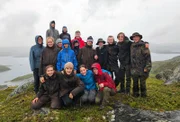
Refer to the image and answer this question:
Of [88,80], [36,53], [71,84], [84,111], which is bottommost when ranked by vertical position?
[84,111]

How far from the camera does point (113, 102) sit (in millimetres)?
13078

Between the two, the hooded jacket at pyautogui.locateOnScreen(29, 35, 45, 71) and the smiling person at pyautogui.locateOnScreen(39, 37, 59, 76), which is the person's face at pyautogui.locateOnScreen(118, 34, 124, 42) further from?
the hooded jacket at pyautogui.locateOnScreen(29, 35, 45, 71)

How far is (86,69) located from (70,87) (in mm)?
1478

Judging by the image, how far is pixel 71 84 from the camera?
38.2 ft

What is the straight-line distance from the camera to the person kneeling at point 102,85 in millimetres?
11914

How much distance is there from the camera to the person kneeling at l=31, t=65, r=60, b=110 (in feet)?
38.0

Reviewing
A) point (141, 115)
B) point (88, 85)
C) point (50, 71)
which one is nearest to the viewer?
point (141, 115)

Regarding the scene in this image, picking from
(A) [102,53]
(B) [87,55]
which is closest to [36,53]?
(B) [87,55]

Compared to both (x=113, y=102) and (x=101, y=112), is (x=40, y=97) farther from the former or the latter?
(x=113, y=102)

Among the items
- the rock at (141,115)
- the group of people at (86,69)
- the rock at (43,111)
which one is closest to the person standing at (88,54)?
the group of people at (86,69)

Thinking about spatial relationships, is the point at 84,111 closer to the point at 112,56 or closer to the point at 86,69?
the point at 86,69

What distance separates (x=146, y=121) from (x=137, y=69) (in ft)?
12.6

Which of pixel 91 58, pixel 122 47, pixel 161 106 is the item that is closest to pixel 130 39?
pixel 122 47

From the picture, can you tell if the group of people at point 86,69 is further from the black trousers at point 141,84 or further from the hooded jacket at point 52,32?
the hooded jacket at point 52,32
